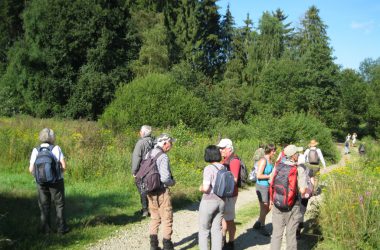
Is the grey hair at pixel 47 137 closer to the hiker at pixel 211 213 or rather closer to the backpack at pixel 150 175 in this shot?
the backpack at pixel 150 175

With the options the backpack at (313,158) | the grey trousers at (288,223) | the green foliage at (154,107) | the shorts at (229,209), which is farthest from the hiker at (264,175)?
the green foliage at (154,107)

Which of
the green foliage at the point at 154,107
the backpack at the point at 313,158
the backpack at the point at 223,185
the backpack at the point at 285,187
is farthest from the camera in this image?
the green foliage at the point at 154,107

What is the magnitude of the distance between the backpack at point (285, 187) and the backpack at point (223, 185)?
0.69 m

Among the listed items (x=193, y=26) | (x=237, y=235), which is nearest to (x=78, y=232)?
(x=237, y=235)

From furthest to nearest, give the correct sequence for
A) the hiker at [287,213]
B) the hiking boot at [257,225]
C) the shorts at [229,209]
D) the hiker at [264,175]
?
the hiking boot at [257,225], the hiker at [264,175], the shorts at [229,209], the hiker at [287,213]

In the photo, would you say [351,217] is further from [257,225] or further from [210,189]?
[210,189]

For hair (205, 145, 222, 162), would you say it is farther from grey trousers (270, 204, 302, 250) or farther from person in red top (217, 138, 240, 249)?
grey trousers (270, 204, 302, 250)

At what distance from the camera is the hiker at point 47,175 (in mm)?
6574

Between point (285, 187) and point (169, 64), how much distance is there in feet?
122

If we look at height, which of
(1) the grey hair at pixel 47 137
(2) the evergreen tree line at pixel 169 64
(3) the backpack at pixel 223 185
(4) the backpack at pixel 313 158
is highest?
(2) the evergreen tree line at pixel 169 64

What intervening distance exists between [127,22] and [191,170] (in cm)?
2583

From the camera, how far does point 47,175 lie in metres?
6.53

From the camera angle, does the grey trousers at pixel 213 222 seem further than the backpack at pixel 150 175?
No

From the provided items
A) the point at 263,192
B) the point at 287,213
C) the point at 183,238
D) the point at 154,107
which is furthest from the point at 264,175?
the point at 154,107
